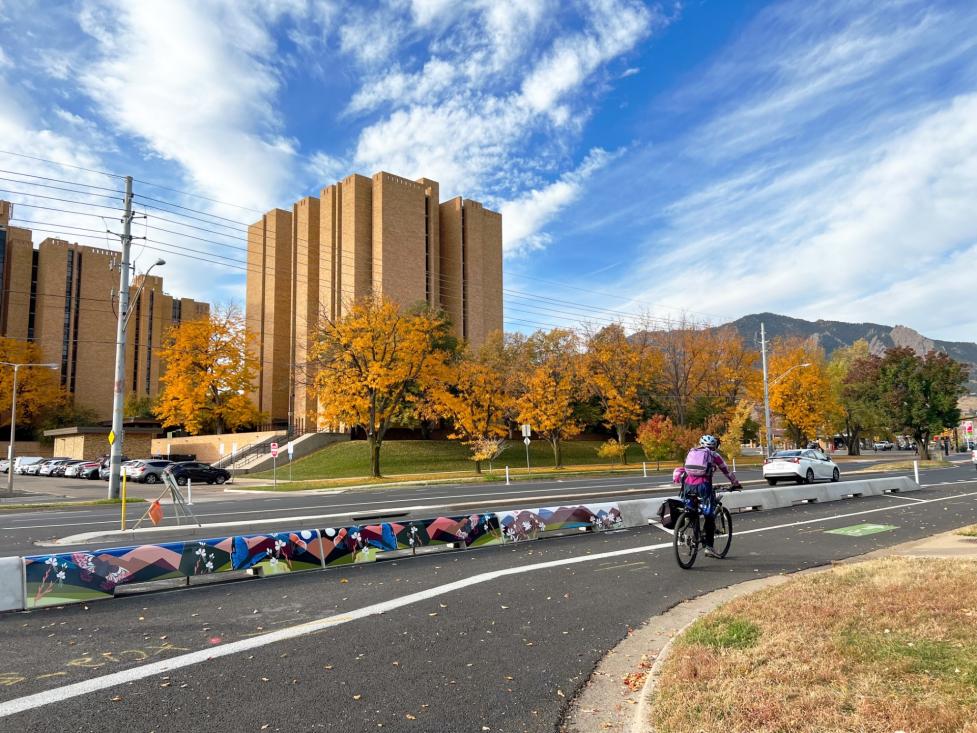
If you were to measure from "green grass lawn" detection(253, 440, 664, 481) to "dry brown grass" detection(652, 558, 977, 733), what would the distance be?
3840cm

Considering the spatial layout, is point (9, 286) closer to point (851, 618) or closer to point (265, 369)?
point (265, 369)

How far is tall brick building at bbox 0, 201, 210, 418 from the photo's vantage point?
281 ft

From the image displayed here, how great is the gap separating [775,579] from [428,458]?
43.1 meters

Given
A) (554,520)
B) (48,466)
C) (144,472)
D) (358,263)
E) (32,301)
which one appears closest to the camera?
(554,520)

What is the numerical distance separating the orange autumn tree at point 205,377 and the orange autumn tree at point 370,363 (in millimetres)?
20237

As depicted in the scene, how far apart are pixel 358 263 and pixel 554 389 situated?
3378 centimetres

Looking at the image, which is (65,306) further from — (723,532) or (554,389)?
(723,532)

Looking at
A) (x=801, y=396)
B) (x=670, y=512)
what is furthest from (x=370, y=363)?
(x=801, y=396)

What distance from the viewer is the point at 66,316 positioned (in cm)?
8775

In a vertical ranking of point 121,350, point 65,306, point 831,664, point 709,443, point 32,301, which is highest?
point 32,301

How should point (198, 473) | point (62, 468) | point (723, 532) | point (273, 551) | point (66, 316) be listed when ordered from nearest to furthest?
1. point (273, 551)
2. point (723, 532)
3. point (198, 473)
4. point (62, 468)
5. point (66, 316)

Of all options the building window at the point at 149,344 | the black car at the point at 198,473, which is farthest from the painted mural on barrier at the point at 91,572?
the building window at the point at 149,344

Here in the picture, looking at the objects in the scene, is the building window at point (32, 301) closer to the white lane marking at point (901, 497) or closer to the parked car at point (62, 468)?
the parked car at point (62, 468)

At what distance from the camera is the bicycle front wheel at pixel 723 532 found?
9951mm
